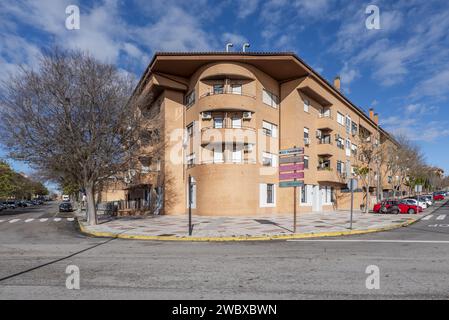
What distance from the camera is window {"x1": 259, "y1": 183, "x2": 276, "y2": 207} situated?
88.3 ft

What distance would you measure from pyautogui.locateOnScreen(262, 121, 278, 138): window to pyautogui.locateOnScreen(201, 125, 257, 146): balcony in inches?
93.3

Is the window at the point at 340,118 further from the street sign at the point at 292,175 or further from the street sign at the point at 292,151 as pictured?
the street sign at the point at 292,175

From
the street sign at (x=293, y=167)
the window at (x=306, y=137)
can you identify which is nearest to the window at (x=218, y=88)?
the window at (x=306, y=137)

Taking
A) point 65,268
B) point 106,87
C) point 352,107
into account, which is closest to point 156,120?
point 106,87

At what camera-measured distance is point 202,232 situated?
15391 mm

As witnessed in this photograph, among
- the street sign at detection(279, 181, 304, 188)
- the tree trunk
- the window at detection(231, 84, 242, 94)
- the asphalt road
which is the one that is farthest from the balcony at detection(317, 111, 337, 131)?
the tree trunk

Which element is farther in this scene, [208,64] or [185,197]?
[185,197]

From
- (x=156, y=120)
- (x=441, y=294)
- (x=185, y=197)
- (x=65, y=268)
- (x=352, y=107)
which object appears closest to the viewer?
(x=441, y=294)

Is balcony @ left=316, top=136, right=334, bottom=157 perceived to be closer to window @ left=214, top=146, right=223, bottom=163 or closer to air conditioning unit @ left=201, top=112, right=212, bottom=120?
window @ left=214, top=146, right=223, bottom=163

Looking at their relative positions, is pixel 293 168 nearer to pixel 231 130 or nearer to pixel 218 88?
pixel 231 130

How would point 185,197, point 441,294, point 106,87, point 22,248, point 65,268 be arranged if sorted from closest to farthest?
point 441,294 < point 65,268 < point 22,248 < point 106,87 < point 185,197
